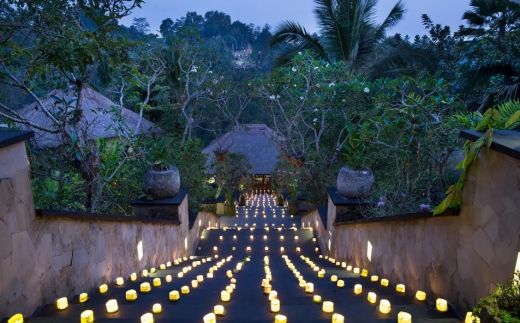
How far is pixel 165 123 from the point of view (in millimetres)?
18641

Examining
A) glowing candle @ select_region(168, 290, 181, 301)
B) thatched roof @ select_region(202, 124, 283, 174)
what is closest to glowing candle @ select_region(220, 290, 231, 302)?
glowing candle @ select_region(168, 290, 181, 301)

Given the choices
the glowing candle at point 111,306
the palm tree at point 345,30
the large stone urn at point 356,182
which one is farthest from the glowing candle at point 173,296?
the palm tree at point 345,30

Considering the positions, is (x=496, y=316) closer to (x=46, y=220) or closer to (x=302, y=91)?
(x=46, y=220)

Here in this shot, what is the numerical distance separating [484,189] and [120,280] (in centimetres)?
335

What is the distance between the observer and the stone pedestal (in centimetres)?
581

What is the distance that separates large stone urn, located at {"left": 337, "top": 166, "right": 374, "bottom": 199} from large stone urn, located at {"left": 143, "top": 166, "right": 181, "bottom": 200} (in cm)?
288

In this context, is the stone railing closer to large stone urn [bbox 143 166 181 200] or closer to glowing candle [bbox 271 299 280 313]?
glowing candle [bbox 271 299 280 313]

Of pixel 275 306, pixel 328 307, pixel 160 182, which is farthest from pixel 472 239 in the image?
pixel 160 182

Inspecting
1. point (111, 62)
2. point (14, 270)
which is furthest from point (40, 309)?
point (111, 62)

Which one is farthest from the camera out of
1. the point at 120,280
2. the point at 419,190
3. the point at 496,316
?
the point at 419,190

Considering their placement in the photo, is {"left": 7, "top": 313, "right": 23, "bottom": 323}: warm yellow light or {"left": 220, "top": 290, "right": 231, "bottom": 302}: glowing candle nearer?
{"left": 7, "top": 313, "right": 23, "bottom": 323}: warm yellow light

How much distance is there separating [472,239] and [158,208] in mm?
4826

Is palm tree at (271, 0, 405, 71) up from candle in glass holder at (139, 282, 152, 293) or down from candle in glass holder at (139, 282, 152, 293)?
up

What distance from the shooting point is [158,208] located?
5.89 metres
